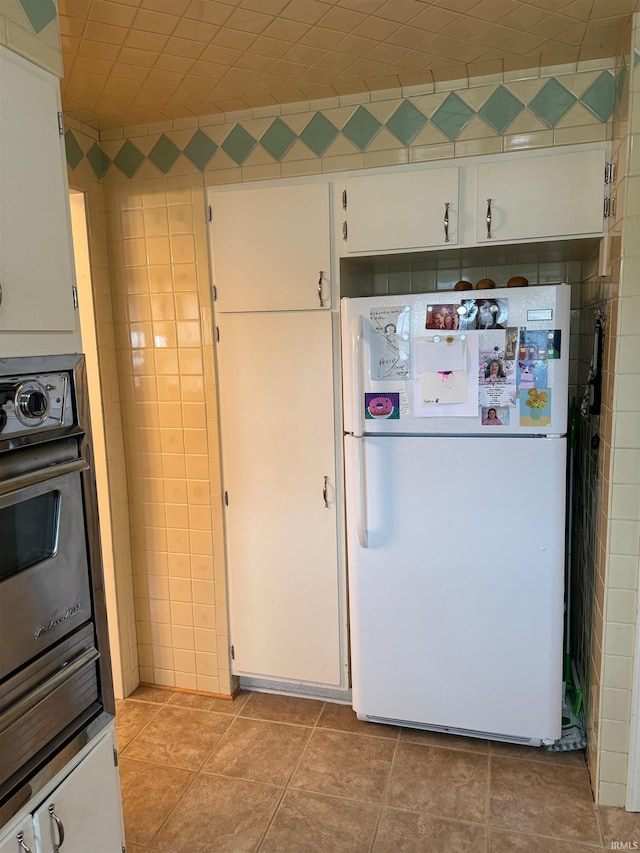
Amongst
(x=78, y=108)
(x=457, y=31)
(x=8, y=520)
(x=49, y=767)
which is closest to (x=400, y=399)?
(x=457, y=31)

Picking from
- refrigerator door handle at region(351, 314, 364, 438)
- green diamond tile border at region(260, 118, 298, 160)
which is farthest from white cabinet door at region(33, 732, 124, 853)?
green diamond tile border at region(260, 118, 298, 160)

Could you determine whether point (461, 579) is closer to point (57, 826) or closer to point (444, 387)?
point (444, 387)

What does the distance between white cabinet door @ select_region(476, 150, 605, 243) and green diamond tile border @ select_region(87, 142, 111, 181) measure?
4.90ft

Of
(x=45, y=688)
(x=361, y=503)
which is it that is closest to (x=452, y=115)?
(x=361, y=503)

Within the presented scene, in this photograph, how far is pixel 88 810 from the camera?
1502 millimetres

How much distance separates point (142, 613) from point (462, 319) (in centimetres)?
189

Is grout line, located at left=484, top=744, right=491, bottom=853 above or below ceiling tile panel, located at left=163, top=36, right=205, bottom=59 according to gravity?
below

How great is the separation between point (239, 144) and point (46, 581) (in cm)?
174

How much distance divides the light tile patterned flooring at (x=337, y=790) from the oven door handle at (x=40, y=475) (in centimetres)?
130

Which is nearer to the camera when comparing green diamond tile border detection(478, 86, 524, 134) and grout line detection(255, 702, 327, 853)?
grout line detection(255, 702, 327, 853)

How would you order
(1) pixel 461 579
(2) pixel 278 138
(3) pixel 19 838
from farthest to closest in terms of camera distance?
(2) pixel 278 138 < (1) pixel 461 579 < (3) pixel 19 838

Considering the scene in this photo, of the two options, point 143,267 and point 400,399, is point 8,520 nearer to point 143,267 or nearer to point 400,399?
point 400,399

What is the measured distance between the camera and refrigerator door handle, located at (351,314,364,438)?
6.79 feet

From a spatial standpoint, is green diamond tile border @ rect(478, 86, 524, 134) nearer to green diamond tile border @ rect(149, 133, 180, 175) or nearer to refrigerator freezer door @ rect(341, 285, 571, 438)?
refrigerator freezer door @ rect(341, 285, 571, 438)
